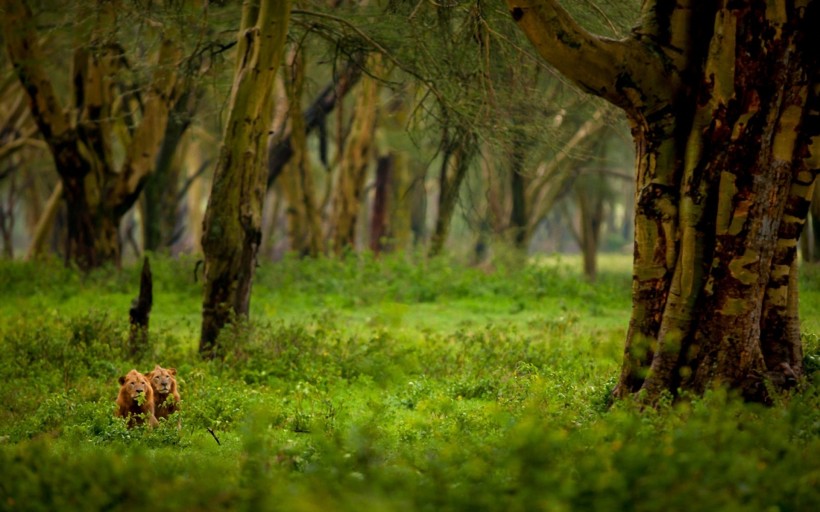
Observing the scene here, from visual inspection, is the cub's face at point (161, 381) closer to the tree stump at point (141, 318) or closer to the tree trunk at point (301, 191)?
the tree stump at point (141, 318)

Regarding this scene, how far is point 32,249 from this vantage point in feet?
74.6

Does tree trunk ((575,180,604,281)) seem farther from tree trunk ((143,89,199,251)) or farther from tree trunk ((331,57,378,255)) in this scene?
tree trunk ((143,89,199,251))

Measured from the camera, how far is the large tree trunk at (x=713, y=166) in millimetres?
6988

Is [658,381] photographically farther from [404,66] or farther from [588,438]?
[404,66]

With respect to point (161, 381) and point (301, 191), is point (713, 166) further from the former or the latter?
point (301, 191)

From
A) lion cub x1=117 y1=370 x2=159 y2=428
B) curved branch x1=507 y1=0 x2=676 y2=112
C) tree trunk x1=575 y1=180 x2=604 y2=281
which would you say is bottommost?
lion cub x1=117 y1=370 x2=159 y2=428

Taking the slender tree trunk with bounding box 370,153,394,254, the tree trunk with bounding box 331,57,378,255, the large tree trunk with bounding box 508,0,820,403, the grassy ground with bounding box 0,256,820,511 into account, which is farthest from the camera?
the slender tree trunk with bounding box 370,153,394,254

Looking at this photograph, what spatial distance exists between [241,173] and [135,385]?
12.4 ft

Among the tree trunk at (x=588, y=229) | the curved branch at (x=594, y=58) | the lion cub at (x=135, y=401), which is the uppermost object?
the curved branch at (x=594, y=58)

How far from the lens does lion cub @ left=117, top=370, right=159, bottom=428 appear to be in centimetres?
770

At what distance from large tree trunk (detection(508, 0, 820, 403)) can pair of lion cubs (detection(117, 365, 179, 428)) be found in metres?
3.73

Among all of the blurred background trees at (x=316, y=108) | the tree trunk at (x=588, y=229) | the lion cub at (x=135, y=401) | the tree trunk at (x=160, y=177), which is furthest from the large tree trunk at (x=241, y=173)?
the tree trunk at (x=588, y=229)

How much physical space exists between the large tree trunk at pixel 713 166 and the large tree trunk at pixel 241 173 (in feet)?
14.4

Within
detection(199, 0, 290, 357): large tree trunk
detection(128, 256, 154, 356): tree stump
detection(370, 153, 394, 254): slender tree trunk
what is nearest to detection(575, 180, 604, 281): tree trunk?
detection(370, 153, 394, 254): slender tree trunk
